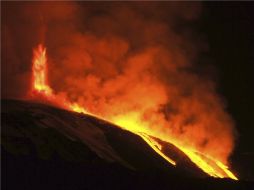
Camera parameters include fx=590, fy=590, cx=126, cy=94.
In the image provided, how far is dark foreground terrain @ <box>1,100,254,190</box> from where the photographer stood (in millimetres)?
36938

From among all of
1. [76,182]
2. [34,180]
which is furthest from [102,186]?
[34,180]

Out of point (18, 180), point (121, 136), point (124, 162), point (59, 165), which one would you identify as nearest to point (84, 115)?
point (121, 136)

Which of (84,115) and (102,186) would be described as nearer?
(102,186)

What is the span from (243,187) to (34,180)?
15.5 m

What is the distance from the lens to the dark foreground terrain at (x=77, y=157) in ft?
121

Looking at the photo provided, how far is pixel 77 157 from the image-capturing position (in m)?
40.8

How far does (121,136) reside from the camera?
1949 inches

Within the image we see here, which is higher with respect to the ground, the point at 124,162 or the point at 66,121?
the point at 66,121

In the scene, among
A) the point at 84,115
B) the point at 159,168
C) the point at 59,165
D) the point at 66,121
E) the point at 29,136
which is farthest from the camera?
the point at 84,115

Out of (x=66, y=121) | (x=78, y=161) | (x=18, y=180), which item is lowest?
(x=18, y=180)

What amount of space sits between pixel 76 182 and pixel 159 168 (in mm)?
8755

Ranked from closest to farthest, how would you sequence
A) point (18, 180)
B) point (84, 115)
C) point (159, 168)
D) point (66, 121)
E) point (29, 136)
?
1. point (18, 180)
2. point (29, 136)
3. point (159, 168)
4. point (66, 121)
5. point (84, 115)

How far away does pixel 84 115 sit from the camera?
5184 centimetres

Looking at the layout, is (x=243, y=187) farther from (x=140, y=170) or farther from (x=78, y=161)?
(x=78, y=161)
